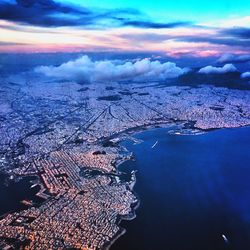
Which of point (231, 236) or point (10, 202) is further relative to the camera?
point (10, 202)

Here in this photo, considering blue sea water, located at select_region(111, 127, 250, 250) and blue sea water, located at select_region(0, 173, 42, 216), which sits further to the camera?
blue sea water, located at select_region(0, 173, 42, 216)

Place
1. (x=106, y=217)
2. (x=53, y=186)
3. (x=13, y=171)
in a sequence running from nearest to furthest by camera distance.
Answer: (x=106, y=217) < (x=53, y=186) < (x=13, y=171)

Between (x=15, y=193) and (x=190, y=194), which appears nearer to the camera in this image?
(x=15, y=193)

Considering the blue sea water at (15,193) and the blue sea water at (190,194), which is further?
the blue sea water at (15,193)

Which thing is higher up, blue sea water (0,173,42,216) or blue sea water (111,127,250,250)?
blue sea water (0,173,42,216)

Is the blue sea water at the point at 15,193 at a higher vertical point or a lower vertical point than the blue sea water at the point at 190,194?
higher

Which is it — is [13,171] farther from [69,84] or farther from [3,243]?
[69,84]

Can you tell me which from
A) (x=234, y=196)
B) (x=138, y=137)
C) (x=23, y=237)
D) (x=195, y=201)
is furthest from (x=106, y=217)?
(x=138, y=137)

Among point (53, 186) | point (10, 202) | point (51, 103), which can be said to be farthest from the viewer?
point (51, 103)
